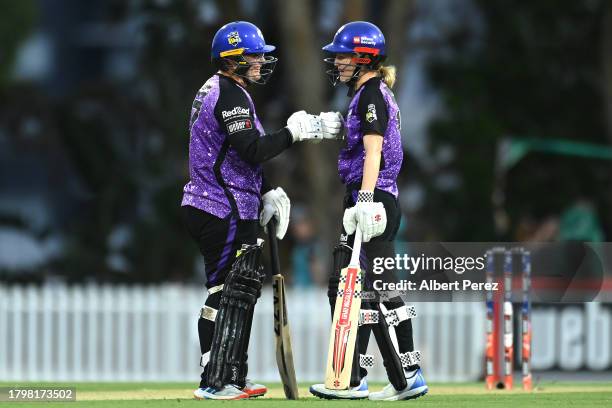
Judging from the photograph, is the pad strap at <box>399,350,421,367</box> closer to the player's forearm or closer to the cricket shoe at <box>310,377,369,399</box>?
the cricket shoe at <box>310,377,369,399</box>

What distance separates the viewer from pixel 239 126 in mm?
9531

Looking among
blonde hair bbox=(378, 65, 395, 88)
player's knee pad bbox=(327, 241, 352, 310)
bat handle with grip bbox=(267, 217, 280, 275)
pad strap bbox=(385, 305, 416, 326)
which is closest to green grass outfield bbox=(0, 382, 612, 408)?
pad strap bbox=(385, 305, 416, 326)

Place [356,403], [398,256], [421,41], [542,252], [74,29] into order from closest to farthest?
[356,403]
[398,256]
[542,252]
[421,41]
[74,29]

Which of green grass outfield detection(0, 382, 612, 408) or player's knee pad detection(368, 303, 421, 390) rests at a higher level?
player's knee pad detection(368, 303, 421, 390)

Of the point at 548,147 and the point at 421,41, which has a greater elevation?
the point at 421,41

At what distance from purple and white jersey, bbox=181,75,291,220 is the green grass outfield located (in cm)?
117

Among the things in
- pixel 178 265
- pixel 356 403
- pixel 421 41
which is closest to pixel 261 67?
pixel 356 403

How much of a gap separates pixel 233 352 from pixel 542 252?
2447 mm

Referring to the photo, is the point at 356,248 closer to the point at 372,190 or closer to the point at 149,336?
the point at 372,190

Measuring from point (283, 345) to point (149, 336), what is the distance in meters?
7.73

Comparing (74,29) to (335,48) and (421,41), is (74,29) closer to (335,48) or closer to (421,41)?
(421,41)

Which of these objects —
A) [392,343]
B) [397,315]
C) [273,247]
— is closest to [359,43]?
[273,247]

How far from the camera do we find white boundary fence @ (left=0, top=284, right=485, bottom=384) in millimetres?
16781

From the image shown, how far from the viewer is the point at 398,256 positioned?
9.70 meters
